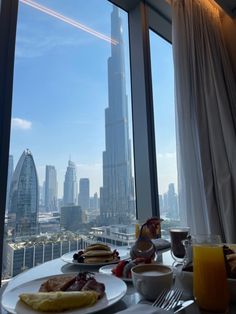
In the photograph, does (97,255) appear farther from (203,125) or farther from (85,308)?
(203,125)

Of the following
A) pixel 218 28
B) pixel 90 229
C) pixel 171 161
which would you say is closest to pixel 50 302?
pixel 90 229

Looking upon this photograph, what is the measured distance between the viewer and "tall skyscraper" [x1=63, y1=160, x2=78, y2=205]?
150cm

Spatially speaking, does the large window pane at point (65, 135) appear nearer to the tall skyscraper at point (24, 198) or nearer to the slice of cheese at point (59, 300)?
the tall skyscraper at point (24, 198)

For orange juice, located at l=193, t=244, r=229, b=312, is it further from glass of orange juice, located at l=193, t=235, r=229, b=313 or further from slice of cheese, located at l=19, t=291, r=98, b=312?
slice of cheese, located at l=19, t=291, r=98, b=312

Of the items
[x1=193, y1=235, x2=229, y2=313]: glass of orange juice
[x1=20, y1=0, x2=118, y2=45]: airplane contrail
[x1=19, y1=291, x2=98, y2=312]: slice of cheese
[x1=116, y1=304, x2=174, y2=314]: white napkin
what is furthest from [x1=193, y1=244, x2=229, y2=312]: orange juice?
[x1=20, y1=0, x2=118, y2=45]: airplane contrail

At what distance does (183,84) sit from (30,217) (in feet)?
4.86

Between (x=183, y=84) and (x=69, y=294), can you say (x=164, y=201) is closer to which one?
(x=183, y=84)

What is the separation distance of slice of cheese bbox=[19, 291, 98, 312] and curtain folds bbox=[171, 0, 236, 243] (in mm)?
1352

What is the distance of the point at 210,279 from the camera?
0.56 meters

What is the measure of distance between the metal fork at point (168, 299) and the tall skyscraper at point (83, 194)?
997 millimetres

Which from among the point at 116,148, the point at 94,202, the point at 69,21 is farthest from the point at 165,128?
the point at 69,21

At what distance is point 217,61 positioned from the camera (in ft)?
7.11

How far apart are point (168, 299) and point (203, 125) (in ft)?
5.28

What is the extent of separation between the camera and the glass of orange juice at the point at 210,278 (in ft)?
1.78
